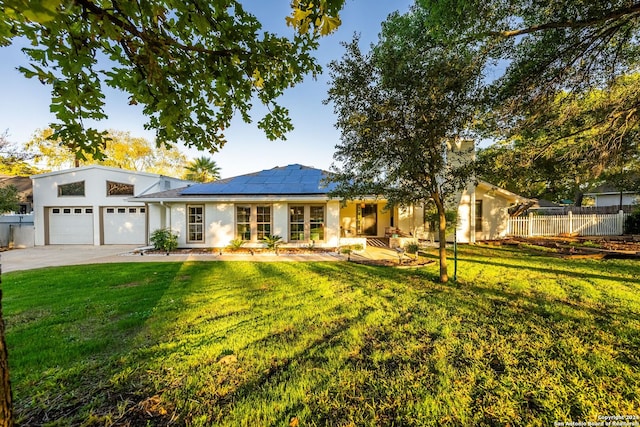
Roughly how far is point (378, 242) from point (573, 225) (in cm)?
1267

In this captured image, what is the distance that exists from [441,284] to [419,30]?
19.4ft

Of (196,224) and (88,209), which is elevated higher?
(88,209)

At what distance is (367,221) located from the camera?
16.7 metres

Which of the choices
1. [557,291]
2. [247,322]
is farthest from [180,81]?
[557,291]

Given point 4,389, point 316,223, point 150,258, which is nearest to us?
point 4,389

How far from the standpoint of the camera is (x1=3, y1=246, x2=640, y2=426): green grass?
7.90ft

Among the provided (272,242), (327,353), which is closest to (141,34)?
(327,353)

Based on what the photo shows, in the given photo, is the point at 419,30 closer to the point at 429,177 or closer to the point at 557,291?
the point at 429,177

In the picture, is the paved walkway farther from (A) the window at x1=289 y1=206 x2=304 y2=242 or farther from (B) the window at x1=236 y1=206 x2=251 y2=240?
(A) the window at x1=289 y1=206 x2=304 y2=242

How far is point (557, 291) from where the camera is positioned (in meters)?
5.82

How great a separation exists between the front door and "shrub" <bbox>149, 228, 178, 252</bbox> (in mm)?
10662

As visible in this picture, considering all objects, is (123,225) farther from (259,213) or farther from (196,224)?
(259,213)

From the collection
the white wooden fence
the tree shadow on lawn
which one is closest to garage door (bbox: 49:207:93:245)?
the tree shadow on lawn

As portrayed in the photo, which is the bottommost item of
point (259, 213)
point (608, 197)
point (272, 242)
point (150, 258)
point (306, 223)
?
point (150, 258)
